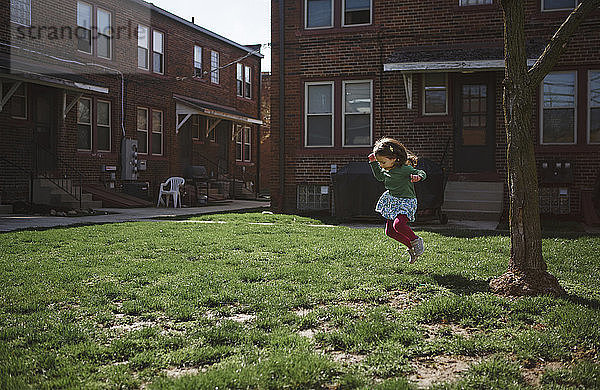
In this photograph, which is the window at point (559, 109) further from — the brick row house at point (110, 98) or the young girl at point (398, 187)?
the brick row house at point (110, 98)

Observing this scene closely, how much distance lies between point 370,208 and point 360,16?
18.4 ft

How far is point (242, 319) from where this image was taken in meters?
4.44

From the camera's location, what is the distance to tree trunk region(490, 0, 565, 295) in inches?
207

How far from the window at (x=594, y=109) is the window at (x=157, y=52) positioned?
15.5 meters

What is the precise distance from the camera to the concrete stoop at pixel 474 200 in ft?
43.1

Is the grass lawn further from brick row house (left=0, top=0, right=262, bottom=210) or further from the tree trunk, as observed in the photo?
brick row house (left=0, top=0, right=262, bottom=210)

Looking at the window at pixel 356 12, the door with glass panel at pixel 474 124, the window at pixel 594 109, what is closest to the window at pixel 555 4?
the window at pixel 594 109

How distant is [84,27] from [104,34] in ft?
3.12

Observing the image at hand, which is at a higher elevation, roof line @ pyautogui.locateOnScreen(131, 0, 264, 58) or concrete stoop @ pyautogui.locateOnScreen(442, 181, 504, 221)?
roof line @ pyautogui.locateOnScreen(131, 0, 264, 58)

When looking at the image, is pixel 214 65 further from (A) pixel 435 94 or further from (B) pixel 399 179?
(B) pixel 399 179

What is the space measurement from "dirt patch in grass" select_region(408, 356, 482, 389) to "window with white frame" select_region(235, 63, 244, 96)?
84.6ft

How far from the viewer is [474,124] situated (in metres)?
14.0

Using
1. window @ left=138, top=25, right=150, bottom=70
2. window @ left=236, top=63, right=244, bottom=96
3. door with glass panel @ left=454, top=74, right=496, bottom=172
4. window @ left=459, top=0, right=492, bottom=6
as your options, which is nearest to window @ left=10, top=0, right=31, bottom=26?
window @ left=138, top=25, right=150, bottom=70

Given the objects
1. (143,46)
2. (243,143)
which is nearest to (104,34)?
(143,46)
